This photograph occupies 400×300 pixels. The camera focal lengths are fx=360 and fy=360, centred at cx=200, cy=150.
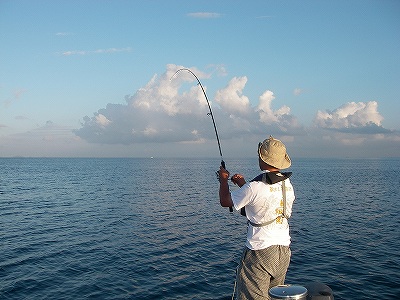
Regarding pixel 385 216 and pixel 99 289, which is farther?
pixel 385 216

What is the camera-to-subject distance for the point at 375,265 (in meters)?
15.7

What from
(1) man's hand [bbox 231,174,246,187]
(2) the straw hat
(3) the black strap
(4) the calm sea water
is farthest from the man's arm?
(4) the calm sea water

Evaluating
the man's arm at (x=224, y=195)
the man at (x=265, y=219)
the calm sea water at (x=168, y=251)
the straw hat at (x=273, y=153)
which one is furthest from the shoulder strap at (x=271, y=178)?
the calm sea water at (x=168, y=251)

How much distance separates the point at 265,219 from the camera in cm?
484

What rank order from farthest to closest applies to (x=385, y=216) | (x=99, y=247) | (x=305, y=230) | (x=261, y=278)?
1. (x=385, y=216)
2. (x=305, y=230)
3. (x=99, y=247)
4. (x=261, y=278)

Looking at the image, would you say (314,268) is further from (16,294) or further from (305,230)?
(16,294)

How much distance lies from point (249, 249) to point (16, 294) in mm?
10986

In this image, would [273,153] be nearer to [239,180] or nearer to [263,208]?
[239,180]

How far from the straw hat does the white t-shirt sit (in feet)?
0.90

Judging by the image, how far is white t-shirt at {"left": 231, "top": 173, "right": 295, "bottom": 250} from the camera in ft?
15.5

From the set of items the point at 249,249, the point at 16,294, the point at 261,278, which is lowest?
the point at 16,294

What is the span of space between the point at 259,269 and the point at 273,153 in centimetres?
162

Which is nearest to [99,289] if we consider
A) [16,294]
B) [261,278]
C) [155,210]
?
[16,294]

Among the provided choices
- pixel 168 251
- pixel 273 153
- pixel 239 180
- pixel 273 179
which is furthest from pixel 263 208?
pixel 168 251
